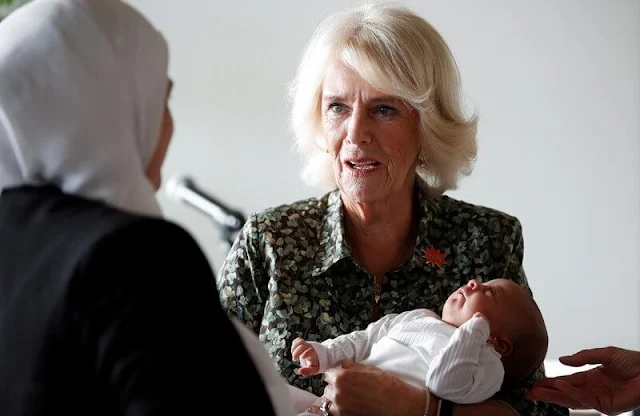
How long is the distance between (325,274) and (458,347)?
579 millimetres

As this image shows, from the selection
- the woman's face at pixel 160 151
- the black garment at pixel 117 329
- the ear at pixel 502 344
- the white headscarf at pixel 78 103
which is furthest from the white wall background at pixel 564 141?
the black garment at pixel 117 329

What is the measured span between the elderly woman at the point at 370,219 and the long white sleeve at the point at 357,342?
16cm

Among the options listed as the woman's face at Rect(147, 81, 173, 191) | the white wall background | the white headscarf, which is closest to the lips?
the woman's face at Rect(147, 81, 173, 191)

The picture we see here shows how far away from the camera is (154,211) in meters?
1.34

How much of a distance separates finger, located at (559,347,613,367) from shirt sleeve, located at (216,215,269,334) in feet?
2.45

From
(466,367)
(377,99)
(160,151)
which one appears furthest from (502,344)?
(160,151)

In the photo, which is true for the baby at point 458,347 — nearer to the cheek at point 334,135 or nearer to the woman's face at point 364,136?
the woman's face at point 364,136

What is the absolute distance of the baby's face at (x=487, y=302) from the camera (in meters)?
2.07

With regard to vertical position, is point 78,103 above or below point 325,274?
above

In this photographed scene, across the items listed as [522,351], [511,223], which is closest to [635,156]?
[511,223]

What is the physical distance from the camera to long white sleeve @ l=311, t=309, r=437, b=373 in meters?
2.10

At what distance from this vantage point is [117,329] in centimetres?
112

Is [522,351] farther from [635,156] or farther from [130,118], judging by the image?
[635,156]

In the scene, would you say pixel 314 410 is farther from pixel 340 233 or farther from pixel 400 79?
pixel 400 79
